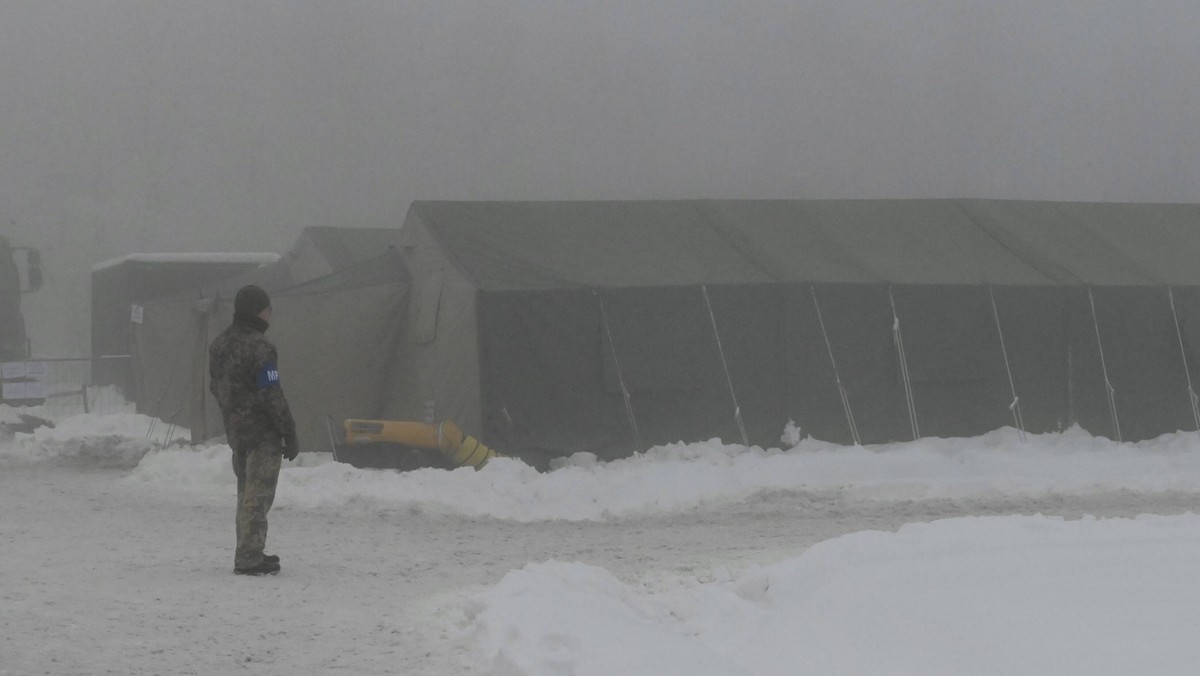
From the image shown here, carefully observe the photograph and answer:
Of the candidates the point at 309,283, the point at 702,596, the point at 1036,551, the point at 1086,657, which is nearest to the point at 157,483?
the point at 309,283

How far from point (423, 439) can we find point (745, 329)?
4.33m

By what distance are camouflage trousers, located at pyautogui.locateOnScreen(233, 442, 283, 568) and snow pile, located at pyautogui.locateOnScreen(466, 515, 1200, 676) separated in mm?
1581

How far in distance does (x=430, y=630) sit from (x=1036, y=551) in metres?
4.15

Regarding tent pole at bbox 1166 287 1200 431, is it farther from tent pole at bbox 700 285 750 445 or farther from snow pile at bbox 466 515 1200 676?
snow pile at bbox 466 515 1200 676

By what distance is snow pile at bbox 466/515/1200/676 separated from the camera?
21.4 feet

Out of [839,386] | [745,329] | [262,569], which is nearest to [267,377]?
[262,569]

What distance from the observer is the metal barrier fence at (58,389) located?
2166 cm

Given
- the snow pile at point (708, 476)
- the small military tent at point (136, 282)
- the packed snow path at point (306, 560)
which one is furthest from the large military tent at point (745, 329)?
the small military tent at point (136, 282)

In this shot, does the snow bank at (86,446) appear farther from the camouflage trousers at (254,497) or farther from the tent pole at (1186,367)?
the tent pole at (1186,367)

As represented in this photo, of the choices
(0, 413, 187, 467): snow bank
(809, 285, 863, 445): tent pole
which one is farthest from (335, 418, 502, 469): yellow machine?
(809, 285, 863, 445): tent pole

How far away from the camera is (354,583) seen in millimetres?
8711

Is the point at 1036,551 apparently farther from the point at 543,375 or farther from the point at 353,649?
the point at 543,375

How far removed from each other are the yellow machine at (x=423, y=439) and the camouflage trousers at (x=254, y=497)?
20.4 ft

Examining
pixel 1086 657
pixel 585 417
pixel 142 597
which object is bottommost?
pixel 1086 657
